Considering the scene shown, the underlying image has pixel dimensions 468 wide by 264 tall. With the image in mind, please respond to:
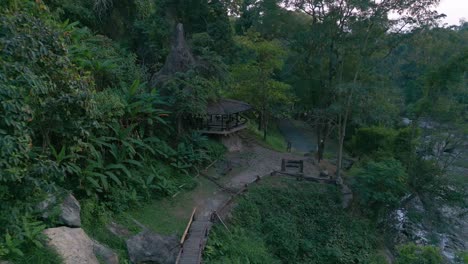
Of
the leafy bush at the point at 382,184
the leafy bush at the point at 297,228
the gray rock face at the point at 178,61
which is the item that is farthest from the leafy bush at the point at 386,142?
the gray rock face at the point at 178,61

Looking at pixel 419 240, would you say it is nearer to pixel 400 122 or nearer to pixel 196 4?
pixel 400 122

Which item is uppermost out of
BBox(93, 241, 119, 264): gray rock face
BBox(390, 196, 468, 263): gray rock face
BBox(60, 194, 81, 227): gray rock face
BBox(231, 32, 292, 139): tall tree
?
BBox(231, 32, 292, 139): tall tree

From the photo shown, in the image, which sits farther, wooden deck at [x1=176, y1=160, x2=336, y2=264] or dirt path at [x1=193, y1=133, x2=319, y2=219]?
dirt path at [x1=193, y1=133, x2=319, y2=219]

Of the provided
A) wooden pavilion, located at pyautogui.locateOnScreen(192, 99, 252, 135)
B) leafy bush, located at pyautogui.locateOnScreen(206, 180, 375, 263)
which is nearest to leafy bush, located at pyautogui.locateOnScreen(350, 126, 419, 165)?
leafy bush, located at pyautogui.locateOnScreen(206, 180, 375, 263)

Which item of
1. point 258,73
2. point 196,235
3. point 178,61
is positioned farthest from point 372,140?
point 196,235

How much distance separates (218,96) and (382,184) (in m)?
9.58

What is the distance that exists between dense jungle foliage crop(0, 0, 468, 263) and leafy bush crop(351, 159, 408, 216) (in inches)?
2.7

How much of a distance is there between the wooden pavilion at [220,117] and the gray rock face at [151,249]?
9379mm

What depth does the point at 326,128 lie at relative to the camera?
25.6 meters

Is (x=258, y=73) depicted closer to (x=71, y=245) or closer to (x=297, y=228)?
(x=297, y=228)

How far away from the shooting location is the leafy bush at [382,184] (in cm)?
1811

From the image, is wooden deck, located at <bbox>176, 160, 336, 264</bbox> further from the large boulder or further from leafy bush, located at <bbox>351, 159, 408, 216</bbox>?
leafy bush, located at <bbox>351, 159, 408, 216</bbox>

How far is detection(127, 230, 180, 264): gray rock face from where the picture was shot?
11.1 metres

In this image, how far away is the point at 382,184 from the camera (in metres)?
18.6
